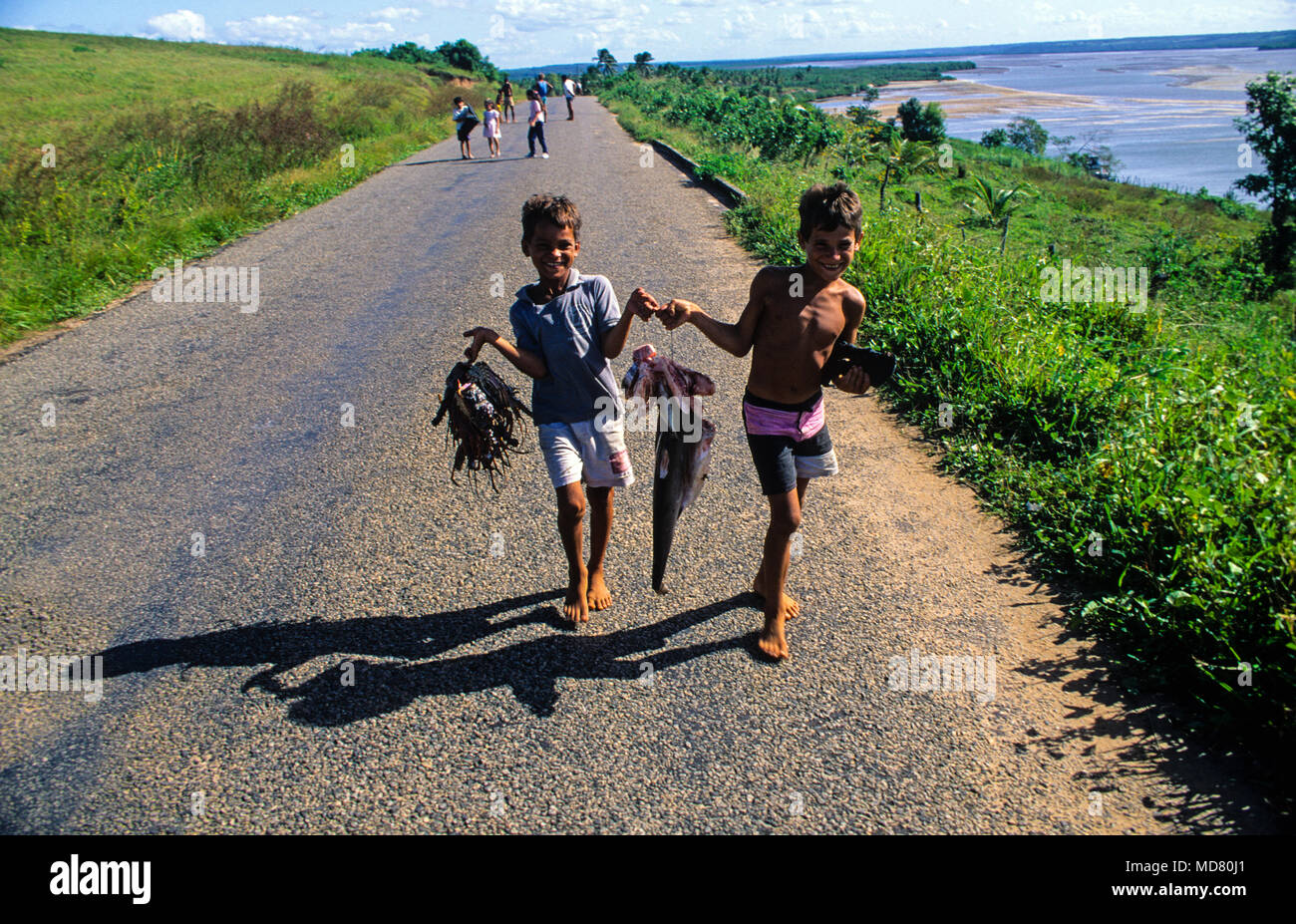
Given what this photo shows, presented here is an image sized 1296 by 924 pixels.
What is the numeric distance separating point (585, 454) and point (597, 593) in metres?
0.69

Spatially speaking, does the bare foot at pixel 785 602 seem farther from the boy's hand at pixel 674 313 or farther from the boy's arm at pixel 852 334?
the boy's hand at pixel 674 313

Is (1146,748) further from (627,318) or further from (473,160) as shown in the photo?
(473,160)

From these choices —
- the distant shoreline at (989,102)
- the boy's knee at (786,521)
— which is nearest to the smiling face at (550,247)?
the boy's knee at (786,521)

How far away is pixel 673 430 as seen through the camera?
321 cm

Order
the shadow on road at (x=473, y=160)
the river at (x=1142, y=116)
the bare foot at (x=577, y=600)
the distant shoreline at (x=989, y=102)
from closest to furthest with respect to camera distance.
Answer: the bare foot at (x=577, y=600), the shadow on road at (x=473, y=160), the river at (x=1142, y=116), the distant shoreline at (x=989, y=102)

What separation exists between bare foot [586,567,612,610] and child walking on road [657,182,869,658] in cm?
73

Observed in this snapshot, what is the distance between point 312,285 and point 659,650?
762 cm

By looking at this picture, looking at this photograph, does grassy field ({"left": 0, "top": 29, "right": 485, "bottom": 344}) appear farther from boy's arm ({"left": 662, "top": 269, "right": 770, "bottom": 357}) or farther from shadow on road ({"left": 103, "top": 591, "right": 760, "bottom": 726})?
boy's arm ({"left": 662, "top": 269, "right": 770, "bottom": 357})

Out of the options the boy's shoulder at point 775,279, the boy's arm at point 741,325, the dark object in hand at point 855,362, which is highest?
the boy's shoulder at point 775,279

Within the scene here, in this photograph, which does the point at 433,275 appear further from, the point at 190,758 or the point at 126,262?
the point at 190,758

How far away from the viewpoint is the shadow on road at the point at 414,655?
3.18 meters

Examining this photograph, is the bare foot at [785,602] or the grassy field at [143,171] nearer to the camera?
the bare foot at [785,602]

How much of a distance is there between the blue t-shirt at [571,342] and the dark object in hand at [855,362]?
84 centimetres
